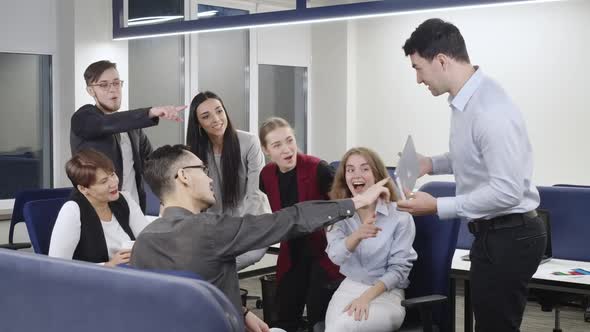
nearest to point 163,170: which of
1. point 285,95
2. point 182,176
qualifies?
point 182,176

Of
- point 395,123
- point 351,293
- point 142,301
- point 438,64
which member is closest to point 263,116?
point 395,123

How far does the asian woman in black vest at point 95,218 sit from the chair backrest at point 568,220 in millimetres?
2054

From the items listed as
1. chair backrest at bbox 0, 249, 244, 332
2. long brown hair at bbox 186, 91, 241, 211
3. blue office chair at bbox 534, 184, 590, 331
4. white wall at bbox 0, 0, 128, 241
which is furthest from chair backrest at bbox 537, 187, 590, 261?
white wall at bbox 0, 0, 128, 241

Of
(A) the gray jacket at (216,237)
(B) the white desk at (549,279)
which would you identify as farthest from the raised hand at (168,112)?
(B) the white desk at (549,279)

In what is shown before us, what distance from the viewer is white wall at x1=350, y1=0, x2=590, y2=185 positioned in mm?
6840

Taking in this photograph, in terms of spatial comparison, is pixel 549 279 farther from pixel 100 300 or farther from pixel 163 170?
pixel 100 300

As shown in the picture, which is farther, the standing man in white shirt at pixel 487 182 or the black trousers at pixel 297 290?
the black trousers at pixel 297 290

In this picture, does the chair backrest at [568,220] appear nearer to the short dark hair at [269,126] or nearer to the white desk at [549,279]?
the white desk at [549,279]

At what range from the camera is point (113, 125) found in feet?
12.2

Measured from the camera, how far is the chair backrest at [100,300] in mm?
1503

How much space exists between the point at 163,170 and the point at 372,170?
3.76 feet

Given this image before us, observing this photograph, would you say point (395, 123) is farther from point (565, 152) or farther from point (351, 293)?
point (351, 293)

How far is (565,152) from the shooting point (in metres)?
6.94

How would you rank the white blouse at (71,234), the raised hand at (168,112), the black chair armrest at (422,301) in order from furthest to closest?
the raised hand at (168,112) < the white blouse at (71,234) < the black chair armrest at (422,301)
